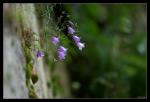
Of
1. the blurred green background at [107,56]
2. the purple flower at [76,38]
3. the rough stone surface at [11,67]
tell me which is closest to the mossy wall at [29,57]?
the rough stone surface at [11,67]

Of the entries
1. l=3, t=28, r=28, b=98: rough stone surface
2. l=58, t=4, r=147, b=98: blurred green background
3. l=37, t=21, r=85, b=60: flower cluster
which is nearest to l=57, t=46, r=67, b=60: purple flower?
l=37, t=21, r=85, b=60: flower cluster

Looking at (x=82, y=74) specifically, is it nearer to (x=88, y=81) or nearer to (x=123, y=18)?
(x=88, y=81)

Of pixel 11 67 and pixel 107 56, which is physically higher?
pixel 11 67

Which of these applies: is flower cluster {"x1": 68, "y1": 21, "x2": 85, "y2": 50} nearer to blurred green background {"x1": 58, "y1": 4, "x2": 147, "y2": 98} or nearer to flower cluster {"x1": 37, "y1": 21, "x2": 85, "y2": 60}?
flower cluster {"x1": 37, "y1": 21, "x2": 85, "y2": 60}

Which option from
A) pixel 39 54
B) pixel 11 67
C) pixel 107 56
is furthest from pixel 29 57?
pixel 107 56

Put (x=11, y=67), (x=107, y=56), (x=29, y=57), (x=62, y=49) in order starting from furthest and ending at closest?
(x=107, y=56)
(x=11, y=67)
(x=29, y=57)
(x=62, y=49)

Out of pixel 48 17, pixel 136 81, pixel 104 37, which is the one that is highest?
pixel 48 17

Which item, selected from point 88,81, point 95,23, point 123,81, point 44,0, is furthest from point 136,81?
point 44,0

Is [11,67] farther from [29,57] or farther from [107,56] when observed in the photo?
[107,56]
